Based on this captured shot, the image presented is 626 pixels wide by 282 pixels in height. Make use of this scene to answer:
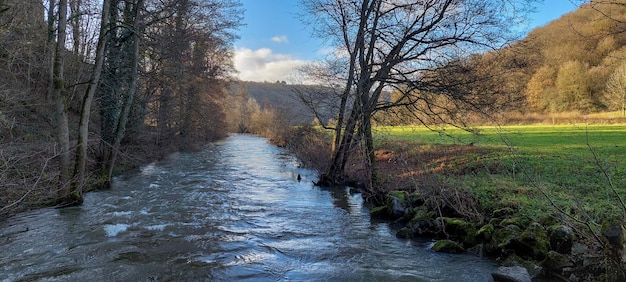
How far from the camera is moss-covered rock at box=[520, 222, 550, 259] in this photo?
20.9ft

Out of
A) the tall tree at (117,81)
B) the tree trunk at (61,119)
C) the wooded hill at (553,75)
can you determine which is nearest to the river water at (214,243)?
the tree trunk at (61,119)

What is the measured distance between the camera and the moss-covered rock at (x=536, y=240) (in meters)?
6.37

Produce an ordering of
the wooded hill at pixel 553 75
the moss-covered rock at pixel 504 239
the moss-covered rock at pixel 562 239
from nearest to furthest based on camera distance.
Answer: the moss-covered rock at pixel 562 239 < the moss-covered rock at pixel 504 239 < the wooded hill at pixel 553 75

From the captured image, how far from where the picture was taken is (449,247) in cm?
743

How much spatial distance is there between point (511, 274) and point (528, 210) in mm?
2641

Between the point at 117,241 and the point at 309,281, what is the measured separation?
13.8ft

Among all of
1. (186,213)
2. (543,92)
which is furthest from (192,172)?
(543,92)

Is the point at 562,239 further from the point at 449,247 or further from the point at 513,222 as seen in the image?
the point at 449,247

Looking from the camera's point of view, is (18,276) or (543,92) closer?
(18,276)

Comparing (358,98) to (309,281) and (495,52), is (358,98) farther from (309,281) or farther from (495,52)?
(309,281)

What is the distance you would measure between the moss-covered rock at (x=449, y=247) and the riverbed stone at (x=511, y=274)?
4.52 feet

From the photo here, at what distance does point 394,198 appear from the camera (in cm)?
1043

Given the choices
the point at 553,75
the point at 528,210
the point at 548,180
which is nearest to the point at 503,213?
the point at 528,210

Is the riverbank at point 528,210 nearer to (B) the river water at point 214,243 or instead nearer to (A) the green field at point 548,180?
(A) the green field at point 548,180
